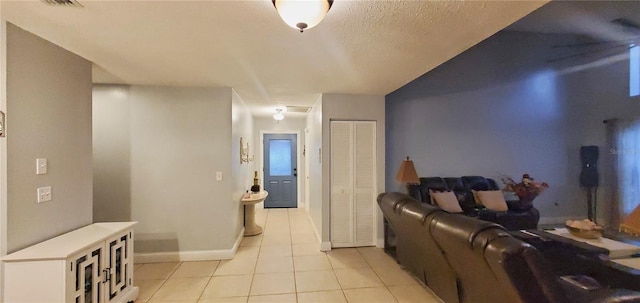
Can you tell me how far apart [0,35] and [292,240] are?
3.76 meters

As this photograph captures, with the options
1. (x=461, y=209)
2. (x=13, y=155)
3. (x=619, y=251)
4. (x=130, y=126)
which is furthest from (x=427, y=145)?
(x=13, y=155)

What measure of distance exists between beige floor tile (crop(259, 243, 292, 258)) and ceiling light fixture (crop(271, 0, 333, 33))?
10.3 feet

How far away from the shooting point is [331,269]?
3.18 meters

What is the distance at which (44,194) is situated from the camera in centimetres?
200

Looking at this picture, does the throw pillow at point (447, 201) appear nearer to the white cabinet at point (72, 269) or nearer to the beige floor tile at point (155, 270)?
the beige floor tile at point (155, 270)

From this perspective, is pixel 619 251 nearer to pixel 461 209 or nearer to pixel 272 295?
pixel 461 209

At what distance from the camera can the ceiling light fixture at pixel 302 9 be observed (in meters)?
1.28

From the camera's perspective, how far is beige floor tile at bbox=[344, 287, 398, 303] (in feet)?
8.13

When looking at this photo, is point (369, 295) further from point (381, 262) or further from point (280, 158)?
point (280, 158)

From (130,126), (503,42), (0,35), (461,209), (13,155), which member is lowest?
(461,209)

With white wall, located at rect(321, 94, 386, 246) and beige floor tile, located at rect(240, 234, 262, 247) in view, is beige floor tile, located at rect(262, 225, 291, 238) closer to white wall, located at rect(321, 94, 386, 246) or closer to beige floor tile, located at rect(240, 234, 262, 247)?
beige floor tile, located at rect(240, 234, 262, 247)

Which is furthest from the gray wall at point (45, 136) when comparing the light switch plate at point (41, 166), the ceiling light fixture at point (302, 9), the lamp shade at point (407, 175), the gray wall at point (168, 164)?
the lamp shade at point (407, 175)

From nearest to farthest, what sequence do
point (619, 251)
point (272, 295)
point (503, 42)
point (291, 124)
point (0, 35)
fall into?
point (0, 35) → point (619, 251) → point (272, 295) → point (503, 42) → point (291, 124)

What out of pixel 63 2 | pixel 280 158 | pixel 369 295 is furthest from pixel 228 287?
pixel 280 158
